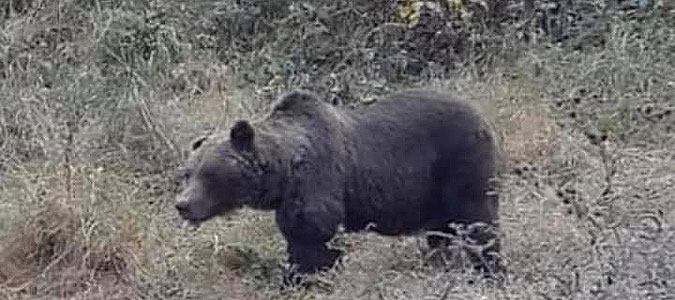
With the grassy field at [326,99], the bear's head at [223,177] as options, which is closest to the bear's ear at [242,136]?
the bear's head at [223,177]

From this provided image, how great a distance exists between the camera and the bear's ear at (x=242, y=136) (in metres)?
7.20

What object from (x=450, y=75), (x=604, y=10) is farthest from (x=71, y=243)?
(x=604, y=10)

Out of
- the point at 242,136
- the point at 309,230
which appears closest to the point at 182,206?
the point at 242,136

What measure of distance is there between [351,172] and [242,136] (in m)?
0.59

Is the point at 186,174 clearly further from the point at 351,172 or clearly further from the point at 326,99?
the point at 326,99

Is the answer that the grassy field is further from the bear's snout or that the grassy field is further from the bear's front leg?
the bear's snout

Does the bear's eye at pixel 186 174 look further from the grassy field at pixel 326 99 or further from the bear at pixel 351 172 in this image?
the grassy field at pixel 326 99

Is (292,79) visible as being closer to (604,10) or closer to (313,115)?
(604,10)

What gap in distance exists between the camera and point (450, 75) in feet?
36.8

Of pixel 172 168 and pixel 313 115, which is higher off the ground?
pixel 313 115

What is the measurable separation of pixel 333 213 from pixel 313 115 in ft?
1.56

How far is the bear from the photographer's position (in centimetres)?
727

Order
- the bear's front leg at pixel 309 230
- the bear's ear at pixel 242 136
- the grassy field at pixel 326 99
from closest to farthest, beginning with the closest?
the grassy field at pixel 326 99
the bear's ear at pixel 242 136
the bear's front leg at pixel 309 230

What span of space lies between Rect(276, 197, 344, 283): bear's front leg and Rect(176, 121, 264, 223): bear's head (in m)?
0.18
